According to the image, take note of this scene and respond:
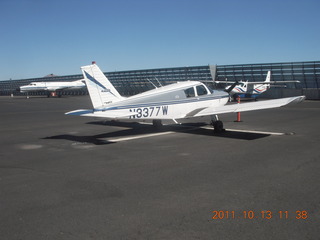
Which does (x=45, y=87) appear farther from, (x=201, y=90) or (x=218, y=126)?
(x=218, y=126)

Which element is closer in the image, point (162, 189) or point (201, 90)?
point (162, 189)

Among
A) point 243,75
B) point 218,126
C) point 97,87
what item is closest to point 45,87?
point 243,75

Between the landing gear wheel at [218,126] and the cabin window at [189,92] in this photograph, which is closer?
the landing gear wheel at [218,126]

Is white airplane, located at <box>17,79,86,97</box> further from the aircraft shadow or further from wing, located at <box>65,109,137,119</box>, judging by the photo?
wing, located at <box>65,109,137,119</box>

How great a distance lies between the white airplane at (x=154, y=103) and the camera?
12078 mm

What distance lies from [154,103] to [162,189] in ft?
22.2

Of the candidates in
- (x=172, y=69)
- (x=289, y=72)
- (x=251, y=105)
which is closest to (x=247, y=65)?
(x=289, y=72)

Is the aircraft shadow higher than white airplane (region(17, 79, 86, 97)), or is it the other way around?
white airplane (region(17, 79, 86, 97))

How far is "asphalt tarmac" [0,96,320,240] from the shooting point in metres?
4.70

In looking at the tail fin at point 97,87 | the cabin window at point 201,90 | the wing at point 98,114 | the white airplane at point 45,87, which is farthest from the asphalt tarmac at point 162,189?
the white airplane at point 45,87


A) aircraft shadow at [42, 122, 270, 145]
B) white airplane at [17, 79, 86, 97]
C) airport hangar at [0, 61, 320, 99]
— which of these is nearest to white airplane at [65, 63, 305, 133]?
aircraft shadow at [42, 122, 270, 145]

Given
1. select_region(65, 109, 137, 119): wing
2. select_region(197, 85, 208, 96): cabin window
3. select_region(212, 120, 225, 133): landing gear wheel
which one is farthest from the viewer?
select_region(197, 85, 208, 96): cabin window

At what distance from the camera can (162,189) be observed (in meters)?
6.47

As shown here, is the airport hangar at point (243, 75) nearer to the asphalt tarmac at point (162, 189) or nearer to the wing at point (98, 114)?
the wing at point (98, 114)
